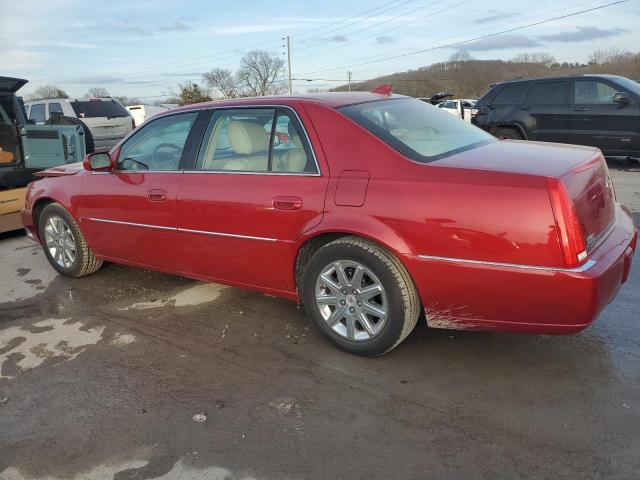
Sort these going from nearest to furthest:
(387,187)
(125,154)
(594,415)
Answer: (594,415)
(387,187)
(125,154)

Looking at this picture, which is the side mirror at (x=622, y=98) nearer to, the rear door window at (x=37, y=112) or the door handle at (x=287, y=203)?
the door handle at (x=287, y=203)

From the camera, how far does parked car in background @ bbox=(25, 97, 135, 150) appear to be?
15125 millimetres

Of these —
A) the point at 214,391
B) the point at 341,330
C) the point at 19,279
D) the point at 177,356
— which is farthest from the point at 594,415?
the point at 19,279

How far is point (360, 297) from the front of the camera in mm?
3254

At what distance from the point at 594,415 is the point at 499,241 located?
0.97 m

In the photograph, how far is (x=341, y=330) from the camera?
3.40 metres

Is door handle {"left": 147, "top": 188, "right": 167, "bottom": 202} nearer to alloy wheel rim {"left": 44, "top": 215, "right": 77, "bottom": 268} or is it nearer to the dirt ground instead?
the dirt ground

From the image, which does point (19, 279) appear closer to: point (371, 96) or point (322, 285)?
point (322, 285)

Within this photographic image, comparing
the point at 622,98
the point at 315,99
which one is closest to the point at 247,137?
the point at 315,99

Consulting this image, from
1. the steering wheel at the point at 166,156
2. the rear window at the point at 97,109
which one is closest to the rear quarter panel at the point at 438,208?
the steering wheel at the point at 166,156

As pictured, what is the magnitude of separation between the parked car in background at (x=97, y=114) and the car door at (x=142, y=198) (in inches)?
438

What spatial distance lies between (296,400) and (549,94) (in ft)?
30.7

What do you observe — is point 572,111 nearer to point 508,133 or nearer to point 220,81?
point 508,133

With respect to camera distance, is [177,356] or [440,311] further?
[177,356]
